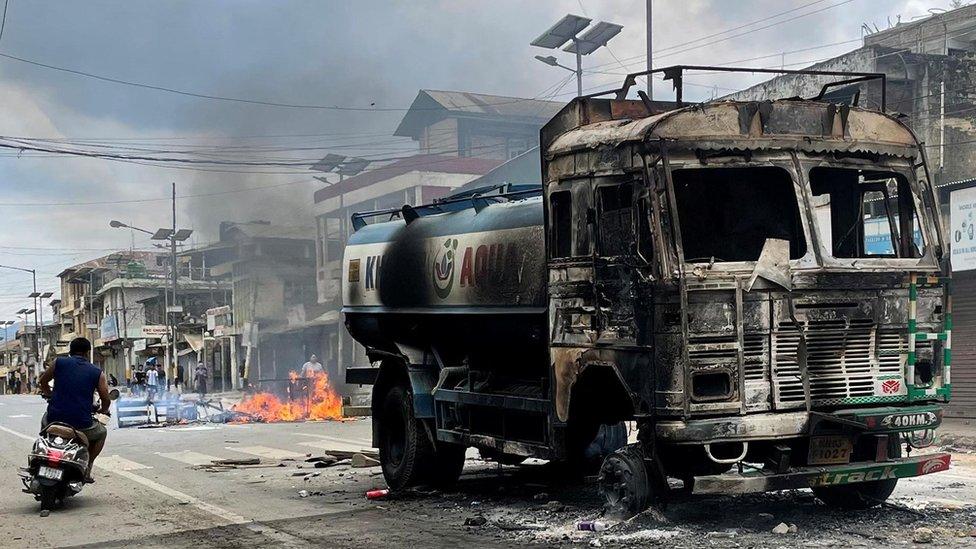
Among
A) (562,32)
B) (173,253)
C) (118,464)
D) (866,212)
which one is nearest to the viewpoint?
(866,212)

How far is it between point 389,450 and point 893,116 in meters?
6.27

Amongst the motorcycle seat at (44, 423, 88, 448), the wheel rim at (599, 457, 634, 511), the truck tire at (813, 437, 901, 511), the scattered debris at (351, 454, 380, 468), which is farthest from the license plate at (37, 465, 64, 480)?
the truck tire at (813, 437, 901, 511)

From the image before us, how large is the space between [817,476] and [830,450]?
31cm

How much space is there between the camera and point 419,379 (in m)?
11.0

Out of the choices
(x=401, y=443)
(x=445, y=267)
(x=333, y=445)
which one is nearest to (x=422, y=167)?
(x=333, y=445)

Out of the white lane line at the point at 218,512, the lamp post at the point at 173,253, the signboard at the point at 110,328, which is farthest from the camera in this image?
the signboard at the point at 110,328

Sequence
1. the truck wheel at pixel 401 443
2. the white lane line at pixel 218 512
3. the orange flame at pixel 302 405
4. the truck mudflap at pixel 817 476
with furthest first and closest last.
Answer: the orange flame at pixel 302 405, the truck wheel at pixel 401 443, the white lane line at pixel 218 512, the truck mudflap at pixel 817 476

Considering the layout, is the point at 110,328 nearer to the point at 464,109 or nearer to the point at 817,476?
the point at 464,109

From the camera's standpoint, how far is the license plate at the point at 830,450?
7215 millimetres

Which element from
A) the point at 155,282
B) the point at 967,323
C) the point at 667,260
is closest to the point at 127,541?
the point at 667,260

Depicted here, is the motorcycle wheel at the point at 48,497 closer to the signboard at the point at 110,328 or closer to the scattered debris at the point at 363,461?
the scattered debris at the point at 363,461

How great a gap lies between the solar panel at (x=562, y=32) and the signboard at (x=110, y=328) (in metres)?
50.2

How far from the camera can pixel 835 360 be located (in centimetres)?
726

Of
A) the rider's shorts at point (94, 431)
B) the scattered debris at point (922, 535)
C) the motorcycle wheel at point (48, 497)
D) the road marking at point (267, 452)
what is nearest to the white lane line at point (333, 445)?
the road marking at point (267, 452)
